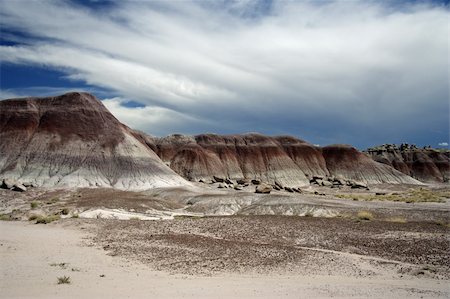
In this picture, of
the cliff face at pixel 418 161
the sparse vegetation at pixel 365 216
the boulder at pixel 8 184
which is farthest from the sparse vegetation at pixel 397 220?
the cliff face at pixel 418 161

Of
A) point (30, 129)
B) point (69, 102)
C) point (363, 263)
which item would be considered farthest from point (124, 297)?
point (69, 102)

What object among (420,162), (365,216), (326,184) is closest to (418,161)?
(420,162)

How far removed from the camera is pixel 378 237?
924 inches

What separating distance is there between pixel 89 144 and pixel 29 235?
154 feet

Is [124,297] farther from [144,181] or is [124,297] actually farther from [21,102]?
[21,102]

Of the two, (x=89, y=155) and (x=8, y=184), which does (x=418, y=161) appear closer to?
(x=89, y=155)

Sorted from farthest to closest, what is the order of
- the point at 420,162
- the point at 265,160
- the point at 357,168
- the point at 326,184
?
the point at 420,162 → the point at 357,168 → the point at 265,160 → the point at 326,184

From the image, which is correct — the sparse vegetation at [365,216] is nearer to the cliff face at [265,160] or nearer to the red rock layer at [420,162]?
the cliff face at [265,160]

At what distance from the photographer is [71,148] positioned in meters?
66.7

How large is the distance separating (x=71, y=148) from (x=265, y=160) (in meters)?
56.8

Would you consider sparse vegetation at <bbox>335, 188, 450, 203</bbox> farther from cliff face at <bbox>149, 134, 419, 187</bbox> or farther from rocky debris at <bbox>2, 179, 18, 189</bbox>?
rocky debris at <bbox>2, 179, 18, 189</bbox>

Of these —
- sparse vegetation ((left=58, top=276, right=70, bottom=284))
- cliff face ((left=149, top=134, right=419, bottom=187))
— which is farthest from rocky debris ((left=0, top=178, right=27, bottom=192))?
cliff face ((left=149, top=134, right=419, bottom=187))

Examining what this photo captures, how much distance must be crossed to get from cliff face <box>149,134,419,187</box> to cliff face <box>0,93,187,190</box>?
27995 millimetres

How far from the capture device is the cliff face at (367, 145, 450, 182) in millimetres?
138000
